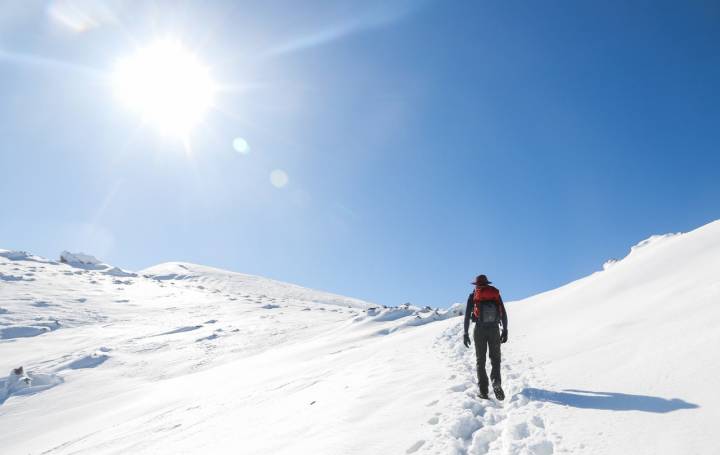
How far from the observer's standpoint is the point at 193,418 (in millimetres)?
10922

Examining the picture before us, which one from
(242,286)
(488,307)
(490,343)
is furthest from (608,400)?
(242,286)

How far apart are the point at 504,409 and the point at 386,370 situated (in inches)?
177

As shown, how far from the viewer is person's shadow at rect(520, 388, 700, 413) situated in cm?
512

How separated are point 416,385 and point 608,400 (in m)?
3.51

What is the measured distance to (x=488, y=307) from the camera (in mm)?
7699

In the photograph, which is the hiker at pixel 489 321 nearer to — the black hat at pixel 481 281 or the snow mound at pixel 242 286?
the black hat at pixel 481 281

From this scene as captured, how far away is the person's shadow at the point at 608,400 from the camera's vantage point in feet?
16.8

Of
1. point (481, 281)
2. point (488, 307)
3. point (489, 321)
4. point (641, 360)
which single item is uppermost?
point (481, 281)

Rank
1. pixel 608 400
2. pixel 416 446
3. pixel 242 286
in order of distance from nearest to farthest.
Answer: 1. pixel 416 446
2. pixel 608 400
3. pixel 242 286

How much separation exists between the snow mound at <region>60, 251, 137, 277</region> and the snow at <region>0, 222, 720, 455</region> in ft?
147

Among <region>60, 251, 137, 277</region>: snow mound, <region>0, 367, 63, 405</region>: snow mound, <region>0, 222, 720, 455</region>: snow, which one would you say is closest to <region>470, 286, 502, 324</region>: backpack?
<region>0, 222, 720, 455</region>: snow

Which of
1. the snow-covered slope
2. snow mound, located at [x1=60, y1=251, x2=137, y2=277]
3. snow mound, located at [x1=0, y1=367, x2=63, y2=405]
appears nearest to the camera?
the snow-covered slope

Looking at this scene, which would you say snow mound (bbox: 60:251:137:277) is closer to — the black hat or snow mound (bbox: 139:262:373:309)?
snow mound (bbox: 139:262:373:309)

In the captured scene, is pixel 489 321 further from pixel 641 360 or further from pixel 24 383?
pixel 24 383
